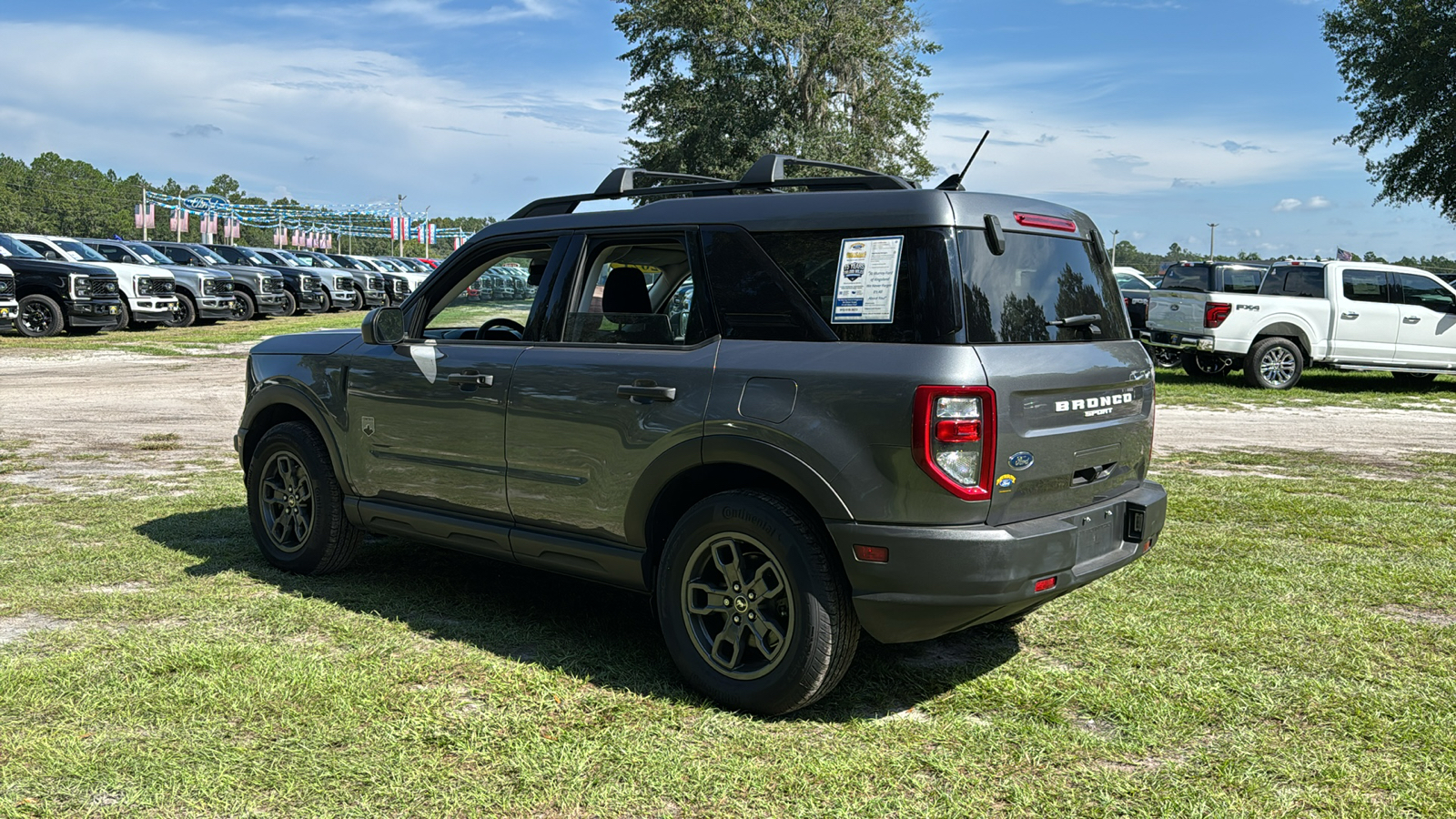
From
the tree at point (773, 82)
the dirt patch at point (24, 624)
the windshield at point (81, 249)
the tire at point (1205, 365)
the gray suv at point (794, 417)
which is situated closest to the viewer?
the gray suv at point (794, 417)

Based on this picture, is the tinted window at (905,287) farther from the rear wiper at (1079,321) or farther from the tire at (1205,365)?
the tire at (1205,365)

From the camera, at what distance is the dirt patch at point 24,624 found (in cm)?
479

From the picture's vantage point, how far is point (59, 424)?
11695 millimetres

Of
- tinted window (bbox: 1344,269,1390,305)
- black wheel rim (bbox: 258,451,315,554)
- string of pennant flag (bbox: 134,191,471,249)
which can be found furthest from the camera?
string of pennant flag (bbox: 134,191,471,249)

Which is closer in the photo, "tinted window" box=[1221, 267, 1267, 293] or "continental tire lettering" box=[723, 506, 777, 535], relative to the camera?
"continental tire lettering" box=[723, 506, 777, 535]

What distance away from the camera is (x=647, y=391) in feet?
14.2

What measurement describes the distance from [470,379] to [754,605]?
1.69 metres

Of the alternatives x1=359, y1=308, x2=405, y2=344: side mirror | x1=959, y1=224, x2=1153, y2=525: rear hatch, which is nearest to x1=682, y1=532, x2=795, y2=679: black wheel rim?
x1=959, y1=224, x2=1153, y2=525: rear hatch

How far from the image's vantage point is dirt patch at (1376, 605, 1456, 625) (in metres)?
5.21

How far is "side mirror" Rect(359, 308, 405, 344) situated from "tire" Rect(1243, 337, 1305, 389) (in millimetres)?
14558

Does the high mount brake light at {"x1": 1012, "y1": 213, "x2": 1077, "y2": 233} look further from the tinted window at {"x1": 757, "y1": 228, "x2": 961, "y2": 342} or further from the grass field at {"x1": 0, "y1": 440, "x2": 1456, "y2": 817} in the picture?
the grass field at {"x1": 0, "y1": 440, "x2": 1456, "y2": 817}

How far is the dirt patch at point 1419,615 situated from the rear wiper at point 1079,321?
2.23 meters

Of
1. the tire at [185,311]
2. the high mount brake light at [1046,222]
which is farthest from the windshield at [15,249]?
the high mount brake light at [1046,222]

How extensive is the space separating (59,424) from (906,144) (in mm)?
35970
